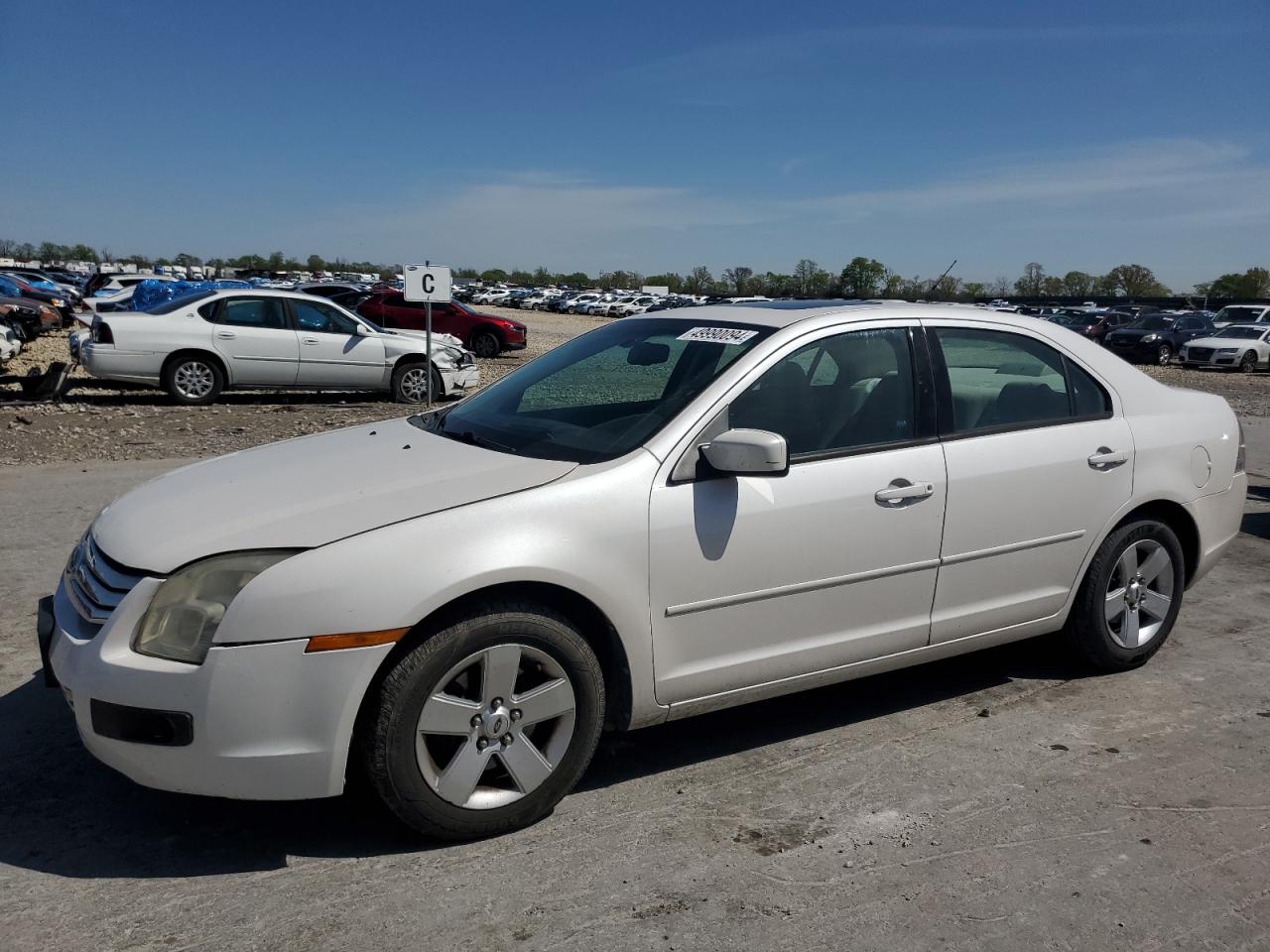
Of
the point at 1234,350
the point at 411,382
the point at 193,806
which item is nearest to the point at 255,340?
the point at 411,382

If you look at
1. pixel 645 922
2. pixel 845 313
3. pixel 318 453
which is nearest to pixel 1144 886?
pixel 645 922

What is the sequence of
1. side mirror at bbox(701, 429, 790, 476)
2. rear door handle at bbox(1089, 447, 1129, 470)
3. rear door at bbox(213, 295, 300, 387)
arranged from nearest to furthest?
side mirror at bbox(701, 429, 790, 476) → rear door handle at bbox(1089, 447, 1129, 470) → rear door at bbox(213, 295, 300, 387)

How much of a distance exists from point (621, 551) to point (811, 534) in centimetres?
75

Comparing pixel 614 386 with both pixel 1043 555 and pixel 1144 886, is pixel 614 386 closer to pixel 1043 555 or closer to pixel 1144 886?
pixel 1043 555

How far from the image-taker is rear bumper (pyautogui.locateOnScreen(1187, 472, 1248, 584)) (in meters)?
4.93

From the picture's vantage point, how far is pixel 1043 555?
4402 mm

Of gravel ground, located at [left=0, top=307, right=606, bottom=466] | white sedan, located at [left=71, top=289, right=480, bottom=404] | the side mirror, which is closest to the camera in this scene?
the side mirror

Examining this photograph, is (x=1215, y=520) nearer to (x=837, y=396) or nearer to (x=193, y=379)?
(x=837, y=396)

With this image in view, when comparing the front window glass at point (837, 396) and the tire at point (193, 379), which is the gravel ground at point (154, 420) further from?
the front window glass at point (837, 396)

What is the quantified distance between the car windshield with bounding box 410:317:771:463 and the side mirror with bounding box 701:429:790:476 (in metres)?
0.27

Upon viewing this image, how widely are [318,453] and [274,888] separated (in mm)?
1588

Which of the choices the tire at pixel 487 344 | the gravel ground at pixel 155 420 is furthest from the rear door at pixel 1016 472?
the tire at pixel 487 344

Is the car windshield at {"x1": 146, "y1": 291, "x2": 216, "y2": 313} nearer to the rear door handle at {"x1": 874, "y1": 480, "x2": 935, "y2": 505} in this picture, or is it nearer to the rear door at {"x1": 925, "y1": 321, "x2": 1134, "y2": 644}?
the rear door at {"x1": 925, "y1": 321, "x2": 1134, "y2": 644}

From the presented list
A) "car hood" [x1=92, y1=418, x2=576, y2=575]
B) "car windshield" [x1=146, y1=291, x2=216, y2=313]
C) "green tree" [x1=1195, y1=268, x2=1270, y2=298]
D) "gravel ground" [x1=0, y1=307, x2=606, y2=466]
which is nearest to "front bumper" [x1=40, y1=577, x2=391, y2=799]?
"car hood" [x1=92, y1=418, x2=576, y2=575]
